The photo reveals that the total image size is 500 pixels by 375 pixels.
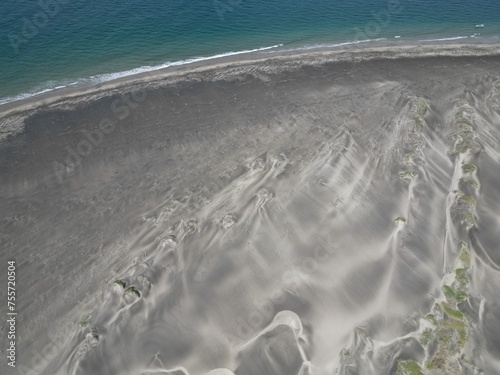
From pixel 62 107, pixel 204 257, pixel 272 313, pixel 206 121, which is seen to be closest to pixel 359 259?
pixel 272 313

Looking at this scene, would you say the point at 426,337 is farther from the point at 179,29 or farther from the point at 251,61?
the point at 179,29

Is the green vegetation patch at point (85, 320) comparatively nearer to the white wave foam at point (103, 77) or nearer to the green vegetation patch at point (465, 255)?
the green vegetation patch at point (465, 255)

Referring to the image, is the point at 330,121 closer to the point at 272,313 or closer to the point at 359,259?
the point at 359,259

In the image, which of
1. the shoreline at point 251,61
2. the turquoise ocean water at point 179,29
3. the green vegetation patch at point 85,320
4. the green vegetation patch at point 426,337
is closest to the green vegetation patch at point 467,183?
the green vegetation patch at point 426,337

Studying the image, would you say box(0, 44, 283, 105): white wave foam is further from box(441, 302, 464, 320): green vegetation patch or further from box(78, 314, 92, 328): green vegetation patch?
box(441, 302, 464, 320): green vegetation patch

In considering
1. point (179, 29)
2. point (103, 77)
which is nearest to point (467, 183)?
point (103, 77)

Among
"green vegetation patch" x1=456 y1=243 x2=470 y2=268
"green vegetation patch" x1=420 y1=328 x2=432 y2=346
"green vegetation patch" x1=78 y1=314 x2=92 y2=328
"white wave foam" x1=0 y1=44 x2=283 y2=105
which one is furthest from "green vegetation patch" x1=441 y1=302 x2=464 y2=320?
"white wave foam" x1=0 y1=44 x2=283 y2=105
